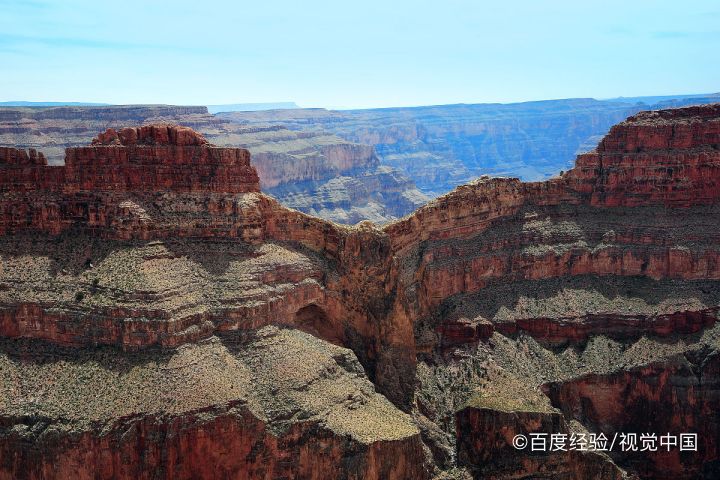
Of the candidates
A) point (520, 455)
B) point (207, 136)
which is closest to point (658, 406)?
point (520, 455)

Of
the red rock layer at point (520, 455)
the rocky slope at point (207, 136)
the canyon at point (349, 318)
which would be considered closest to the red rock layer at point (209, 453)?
the canyon at point (349, 318)

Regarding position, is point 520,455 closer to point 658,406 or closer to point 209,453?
point 658,406

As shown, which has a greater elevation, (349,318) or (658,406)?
(349,318)

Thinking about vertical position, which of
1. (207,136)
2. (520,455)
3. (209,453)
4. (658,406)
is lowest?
(520,455)

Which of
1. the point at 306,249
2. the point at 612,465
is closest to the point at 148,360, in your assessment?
the point at 306,249

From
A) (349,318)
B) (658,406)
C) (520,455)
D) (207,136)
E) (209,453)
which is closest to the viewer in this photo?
(209,453)

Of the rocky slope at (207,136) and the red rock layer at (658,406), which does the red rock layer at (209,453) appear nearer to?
the red rock layer at (658,406)

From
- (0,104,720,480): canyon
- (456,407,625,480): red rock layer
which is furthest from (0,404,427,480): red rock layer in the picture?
(456,407,625,480): red rock layer

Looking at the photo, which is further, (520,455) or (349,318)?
(349,318)

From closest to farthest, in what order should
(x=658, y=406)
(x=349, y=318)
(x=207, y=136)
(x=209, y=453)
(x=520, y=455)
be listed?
(x=209, y=453), (x=520, y=455), (x=349, y=318), (x=658, y=406), (x=207, y=136)
